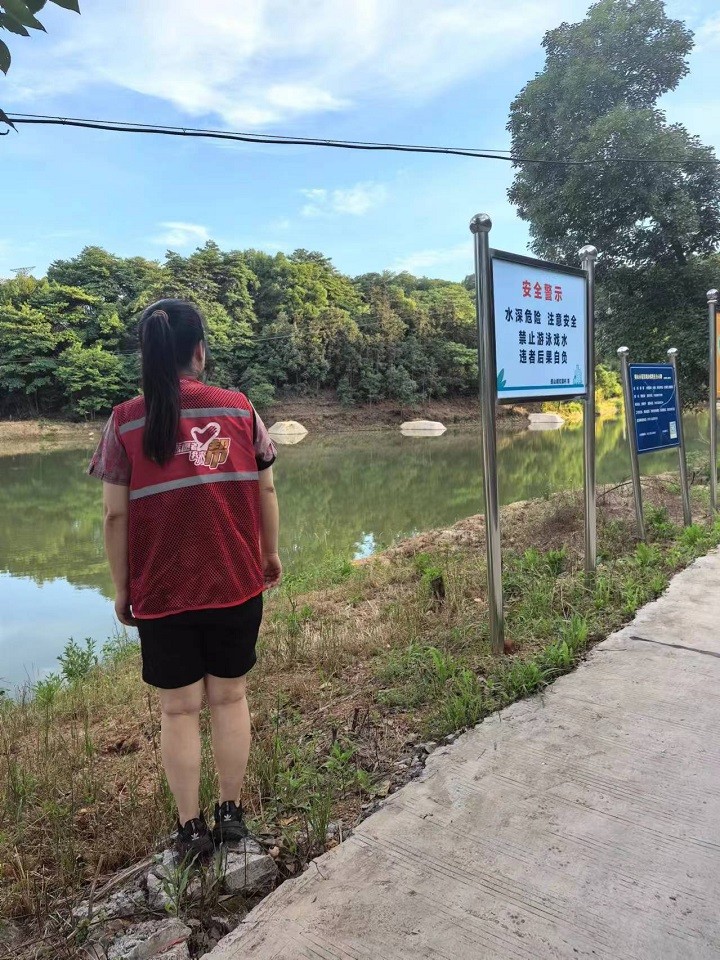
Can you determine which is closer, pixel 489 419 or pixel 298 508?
pixel 489 419

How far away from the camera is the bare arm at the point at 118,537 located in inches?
64.1

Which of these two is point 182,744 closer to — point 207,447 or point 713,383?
point 207,447

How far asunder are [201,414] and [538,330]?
2106 millimetres

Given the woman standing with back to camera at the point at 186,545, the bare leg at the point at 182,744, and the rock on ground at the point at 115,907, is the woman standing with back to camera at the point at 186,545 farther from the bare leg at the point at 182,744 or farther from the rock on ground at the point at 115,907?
the rock on ground at the point at 115,907


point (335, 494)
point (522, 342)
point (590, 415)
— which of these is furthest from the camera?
point (335, 494)

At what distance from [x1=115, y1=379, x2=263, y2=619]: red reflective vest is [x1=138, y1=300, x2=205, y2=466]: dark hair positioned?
0.03 metres

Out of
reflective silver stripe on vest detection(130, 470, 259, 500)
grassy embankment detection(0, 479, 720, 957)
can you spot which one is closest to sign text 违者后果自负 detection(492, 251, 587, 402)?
grassy embankment detection(0, 479, 720, 957)

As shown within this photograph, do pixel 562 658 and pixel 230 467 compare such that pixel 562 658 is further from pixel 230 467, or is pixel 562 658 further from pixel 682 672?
pixel 230 467

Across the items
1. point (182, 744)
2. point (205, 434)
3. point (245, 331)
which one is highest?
point (245, 331)

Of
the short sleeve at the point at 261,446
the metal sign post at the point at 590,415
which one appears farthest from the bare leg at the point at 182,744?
the metal sign post at the point at 590,415

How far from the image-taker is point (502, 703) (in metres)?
2.43

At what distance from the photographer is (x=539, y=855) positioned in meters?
1.60

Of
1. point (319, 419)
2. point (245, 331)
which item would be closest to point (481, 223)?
point (319, 419)

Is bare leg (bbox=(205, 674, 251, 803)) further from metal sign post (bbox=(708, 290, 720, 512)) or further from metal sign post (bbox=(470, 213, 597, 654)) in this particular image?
metal sign post (bbox=(708, 290, 720, 512))
